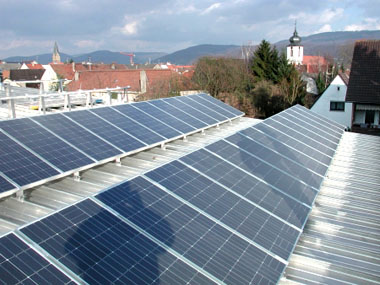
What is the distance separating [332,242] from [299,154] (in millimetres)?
4911

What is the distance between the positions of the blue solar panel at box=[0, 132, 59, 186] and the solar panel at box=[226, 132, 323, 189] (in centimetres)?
584

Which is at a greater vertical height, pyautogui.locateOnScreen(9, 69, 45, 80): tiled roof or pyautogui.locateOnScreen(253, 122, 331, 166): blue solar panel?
pyautogui.locateOnScreen(9, 69, 45, 80): tiled roof

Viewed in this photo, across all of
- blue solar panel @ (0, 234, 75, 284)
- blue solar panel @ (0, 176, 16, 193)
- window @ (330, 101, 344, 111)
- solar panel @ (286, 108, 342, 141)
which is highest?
blue solar panel @ (0, 176, 16, 193)

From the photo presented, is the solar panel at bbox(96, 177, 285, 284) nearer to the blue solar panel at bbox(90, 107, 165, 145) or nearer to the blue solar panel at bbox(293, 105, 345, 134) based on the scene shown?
the blue solar panel at bbox(90, 107, 165, 145)

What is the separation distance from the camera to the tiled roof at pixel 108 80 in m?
58.3

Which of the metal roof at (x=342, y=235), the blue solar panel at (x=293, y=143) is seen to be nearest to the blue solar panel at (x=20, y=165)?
the metal roof at (x=342, y=235)

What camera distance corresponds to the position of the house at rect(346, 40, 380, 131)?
3372cm

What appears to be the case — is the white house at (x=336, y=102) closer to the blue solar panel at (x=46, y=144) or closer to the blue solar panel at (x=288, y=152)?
the blue solar panel at (x=288, y=152)

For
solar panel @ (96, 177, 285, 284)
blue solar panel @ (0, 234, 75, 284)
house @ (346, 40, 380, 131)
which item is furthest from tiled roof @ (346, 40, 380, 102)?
blue solar panel @ (0, 234, 75, 284)

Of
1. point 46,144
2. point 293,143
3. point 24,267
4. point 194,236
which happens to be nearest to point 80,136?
point 46,144

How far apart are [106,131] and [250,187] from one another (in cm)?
664

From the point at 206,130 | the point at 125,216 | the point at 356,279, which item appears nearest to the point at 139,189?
the point at 125,216

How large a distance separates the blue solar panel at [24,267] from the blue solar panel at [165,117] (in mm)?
10880

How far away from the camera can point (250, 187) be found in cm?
855
